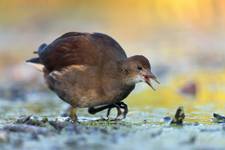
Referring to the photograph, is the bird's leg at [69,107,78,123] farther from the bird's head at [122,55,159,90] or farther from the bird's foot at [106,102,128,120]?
the bird's head at [122,55,159,90]

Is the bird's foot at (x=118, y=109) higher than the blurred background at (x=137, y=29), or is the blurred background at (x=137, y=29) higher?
the blurred background at (x=137, y=29)

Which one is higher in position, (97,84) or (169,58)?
(169,58)

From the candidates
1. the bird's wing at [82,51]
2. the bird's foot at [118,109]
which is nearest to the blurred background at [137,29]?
the bird's foot at [118,109]

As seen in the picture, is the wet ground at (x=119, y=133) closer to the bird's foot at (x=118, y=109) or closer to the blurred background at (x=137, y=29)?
the bird's foot at (x=118, y=109)

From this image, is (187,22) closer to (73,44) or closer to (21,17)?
(21,17)

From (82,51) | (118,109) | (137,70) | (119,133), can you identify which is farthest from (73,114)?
(119,133)

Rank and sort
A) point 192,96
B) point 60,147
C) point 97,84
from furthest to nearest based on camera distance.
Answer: point 192,96 → point 97,84 → point 60,147

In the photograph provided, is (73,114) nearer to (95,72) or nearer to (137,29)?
(95,72)

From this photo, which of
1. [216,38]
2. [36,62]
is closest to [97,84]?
[36,62]
